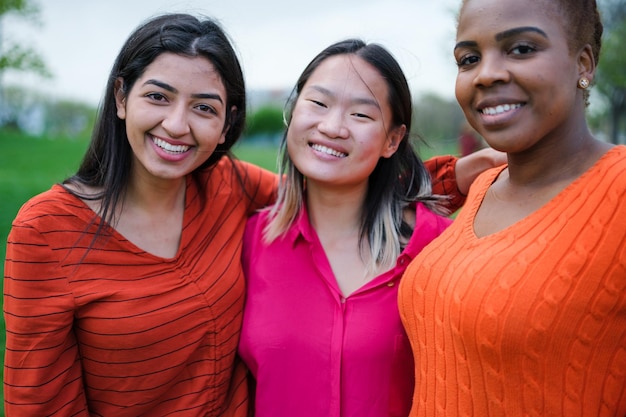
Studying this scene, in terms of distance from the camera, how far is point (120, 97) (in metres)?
2.58

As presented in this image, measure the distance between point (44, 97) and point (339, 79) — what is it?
40.3 metres

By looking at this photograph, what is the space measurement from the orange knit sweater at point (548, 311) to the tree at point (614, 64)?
52.8 feet

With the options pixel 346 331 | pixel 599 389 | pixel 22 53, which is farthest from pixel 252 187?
pixel 22 53

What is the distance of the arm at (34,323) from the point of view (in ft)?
7.14

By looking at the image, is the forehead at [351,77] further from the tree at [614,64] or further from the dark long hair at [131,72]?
the tree at [614,64]

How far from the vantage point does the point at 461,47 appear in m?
1.99

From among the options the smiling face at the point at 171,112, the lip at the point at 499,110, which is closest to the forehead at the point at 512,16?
the lip at the point at 499,110

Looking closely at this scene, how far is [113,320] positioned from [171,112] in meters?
0.89

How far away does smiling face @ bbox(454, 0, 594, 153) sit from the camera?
1795mm

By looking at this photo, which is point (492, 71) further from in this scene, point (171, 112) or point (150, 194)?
point (150, 194)

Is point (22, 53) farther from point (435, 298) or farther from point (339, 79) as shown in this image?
point (435, 298)

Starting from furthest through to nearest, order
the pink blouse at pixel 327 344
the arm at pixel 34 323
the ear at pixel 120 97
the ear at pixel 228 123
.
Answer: the ear at pixel 228 123 → the ear at pixel 120 97 → the pink blouse at pixel 327 344 → the arm at pixel 34 323

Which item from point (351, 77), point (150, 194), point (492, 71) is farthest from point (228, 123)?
point (492, 71)

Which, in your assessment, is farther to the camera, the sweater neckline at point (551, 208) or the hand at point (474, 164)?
the hand at point (474, 164)
